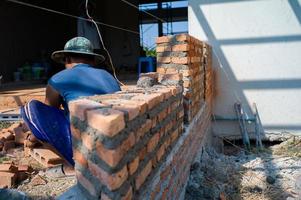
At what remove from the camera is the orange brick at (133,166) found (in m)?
1.68

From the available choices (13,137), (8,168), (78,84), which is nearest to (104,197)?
(78,84)

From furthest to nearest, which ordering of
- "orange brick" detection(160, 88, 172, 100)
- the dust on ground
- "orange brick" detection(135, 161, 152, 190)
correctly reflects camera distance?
the dust on ground
"orange brick" detection(160, 88, 172, 100)
"orange brick" detection(135, 161, 152, 190)

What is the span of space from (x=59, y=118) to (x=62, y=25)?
11043 mm

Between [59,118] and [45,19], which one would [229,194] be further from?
[45,19]

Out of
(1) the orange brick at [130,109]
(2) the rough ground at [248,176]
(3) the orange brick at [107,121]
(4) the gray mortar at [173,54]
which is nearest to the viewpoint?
(3) the orange brick at [107,121]

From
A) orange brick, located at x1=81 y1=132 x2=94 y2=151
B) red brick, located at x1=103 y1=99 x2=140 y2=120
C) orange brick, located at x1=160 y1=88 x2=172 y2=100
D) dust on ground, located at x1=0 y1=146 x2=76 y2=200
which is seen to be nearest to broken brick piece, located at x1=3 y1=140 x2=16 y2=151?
dust on ground, located at x1=0 y1=146 x2=76 y2=200

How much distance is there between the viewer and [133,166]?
1.73 metres

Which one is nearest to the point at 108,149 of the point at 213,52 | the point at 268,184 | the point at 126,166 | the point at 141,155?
the point at 126,166

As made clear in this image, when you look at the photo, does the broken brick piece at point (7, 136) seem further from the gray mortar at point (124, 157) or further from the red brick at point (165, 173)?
the gray mortar at point (124, 157)

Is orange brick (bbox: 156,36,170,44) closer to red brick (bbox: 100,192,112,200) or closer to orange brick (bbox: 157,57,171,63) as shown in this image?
orange brick (bbox: 157,57,171,63)

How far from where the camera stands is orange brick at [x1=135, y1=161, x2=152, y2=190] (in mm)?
1816

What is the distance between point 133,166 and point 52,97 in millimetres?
1496

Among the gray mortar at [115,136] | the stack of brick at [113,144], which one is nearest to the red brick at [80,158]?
the stack of brick at [113,144]

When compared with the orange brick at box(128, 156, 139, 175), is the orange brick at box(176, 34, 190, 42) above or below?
above
